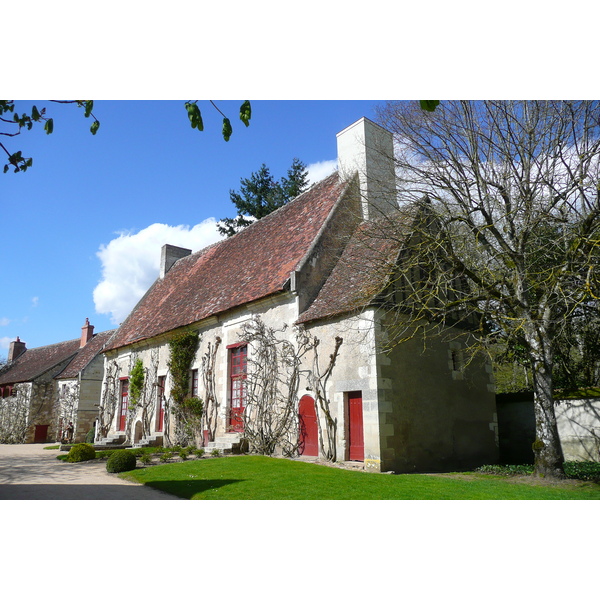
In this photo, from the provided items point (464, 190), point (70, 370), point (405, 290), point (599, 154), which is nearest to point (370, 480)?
point (405, 290)

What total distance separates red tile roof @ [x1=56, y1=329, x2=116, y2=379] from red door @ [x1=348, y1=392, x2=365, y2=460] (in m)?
18.2

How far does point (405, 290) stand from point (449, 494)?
5.11 metres

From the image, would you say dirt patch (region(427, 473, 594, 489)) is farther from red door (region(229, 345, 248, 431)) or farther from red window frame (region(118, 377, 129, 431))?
red window frame (region(118, 377, 129, 431))

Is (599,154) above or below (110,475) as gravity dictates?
above

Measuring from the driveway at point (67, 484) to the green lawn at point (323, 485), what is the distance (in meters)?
0.41

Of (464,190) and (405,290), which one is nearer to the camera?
(464,190)

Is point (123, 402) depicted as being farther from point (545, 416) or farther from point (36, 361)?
point (545, 416)

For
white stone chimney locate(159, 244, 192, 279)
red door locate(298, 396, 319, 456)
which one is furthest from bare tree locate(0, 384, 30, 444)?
red door locate(298, 396, 319, 456)

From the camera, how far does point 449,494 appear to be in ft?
24.8

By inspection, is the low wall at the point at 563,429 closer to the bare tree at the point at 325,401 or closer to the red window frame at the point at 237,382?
the bare tree at the point at 325,401

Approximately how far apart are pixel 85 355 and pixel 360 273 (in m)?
21.3

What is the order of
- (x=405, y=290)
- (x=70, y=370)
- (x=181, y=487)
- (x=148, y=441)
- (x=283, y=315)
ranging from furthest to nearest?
(x=70, y=370), (x=148, y=441), (x=283, y=315), (x=405, y=290), (x=181, y=487)

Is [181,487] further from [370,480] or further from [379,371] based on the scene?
[379,371]

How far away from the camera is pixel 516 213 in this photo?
957 cm
